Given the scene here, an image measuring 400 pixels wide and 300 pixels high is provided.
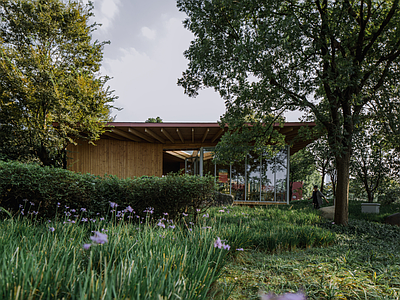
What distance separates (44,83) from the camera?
923 cm

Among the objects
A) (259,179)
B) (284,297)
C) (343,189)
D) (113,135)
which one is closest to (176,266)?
(284,297)

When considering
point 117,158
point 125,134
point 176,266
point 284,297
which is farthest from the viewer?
point 117,158

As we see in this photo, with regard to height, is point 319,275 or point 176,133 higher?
point 176,133

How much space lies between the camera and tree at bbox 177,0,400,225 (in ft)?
19.0

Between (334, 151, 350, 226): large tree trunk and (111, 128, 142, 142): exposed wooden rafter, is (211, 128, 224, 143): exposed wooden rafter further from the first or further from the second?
(334, 151, 350, 226): large tree trunk

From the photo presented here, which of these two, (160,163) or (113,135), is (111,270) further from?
(160,163)

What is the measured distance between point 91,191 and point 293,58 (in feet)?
22.0

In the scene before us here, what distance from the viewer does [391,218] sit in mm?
8211

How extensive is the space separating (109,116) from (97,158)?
9.03ft

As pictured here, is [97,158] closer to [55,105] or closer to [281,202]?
[55,105]

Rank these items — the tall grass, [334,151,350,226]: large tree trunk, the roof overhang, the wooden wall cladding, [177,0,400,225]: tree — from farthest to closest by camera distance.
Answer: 1. the wooden wall cladding
2. the roof overhang
3. [334,151,350,226]: large tree trunk
4. [177,0,400,225]: tree
5. the tall grass

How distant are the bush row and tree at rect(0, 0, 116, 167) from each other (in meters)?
5.53

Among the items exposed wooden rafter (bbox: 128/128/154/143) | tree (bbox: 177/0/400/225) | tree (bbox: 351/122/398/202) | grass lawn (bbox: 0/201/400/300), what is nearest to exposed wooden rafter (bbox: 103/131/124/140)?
exposed wooden rafter (bbox: 128/128/154/143)

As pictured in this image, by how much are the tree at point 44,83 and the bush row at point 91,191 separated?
18.2 feet
